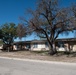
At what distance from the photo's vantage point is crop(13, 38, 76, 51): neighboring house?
4159 cm

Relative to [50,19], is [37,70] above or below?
below

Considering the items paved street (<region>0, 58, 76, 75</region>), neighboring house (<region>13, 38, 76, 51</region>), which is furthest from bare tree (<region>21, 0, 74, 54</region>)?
paved street (<region>0, 58, 76, 75</region>)

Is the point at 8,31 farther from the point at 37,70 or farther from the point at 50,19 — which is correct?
the point at 37,70

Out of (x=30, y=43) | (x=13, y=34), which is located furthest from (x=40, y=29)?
(x=13, y=34)

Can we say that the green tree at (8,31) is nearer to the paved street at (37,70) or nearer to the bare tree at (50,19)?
the bare tree at (50,19)

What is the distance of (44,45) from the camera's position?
47062 mm

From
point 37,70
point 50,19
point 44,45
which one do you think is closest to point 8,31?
point 44,45

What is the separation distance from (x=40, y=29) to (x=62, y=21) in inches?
172

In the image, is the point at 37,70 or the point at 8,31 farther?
the point at 8,31

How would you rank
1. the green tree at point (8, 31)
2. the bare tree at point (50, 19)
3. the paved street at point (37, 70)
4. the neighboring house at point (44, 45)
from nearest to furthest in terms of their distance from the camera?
the paved street at point (37, 70) → the bare tree at point (50, 19) → the neighboring house at point (44, 45) → the green tree at point (8, 31)

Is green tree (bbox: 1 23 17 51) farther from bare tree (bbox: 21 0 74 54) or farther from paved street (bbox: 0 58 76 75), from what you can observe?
paved street (bbox: 0 58 76 75)

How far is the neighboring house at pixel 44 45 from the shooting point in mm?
41594

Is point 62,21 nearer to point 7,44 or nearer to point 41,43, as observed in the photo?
point 41,43

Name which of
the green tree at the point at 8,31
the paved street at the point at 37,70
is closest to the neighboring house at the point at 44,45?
the green tree at the point at 8,31
